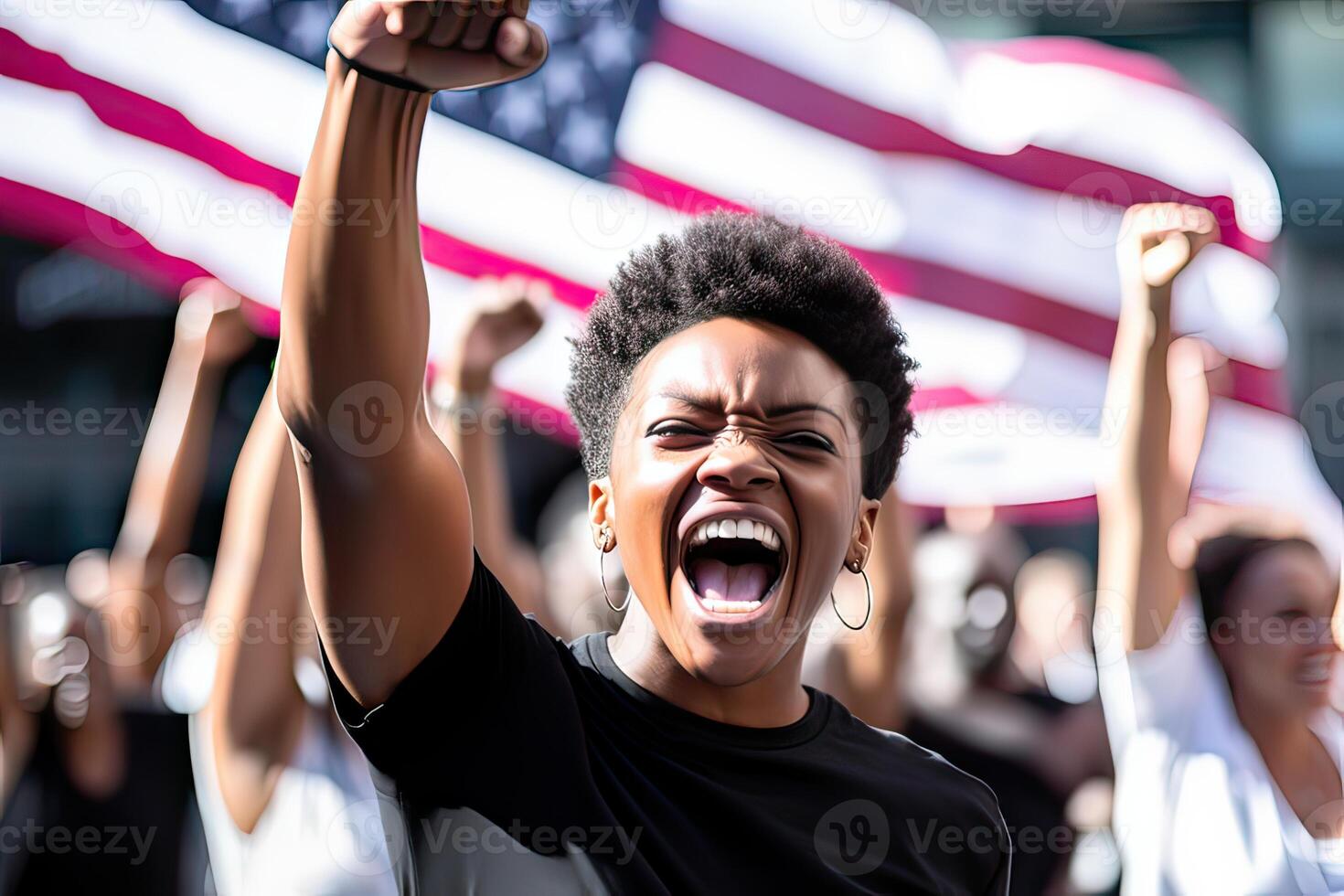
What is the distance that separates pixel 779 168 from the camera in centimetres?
339

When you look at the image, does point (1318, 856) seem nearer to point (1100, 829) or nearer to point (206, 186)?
point (1100, 829)

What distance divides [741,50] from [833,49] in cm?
27

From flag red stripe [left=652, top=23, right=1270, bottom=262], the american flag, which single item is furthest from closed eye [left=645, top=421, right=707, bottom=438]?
flag red stripe [left=652, top=23, right=1270, bottom=262]

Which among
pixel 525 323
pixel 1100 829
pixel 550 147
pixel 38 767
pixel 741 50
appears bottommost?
pixel 38 767

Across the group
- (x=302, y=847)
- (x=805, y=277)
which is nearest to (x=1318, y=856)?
(x=805, y=277)

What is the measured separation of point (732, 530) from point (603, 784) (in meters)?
0.31

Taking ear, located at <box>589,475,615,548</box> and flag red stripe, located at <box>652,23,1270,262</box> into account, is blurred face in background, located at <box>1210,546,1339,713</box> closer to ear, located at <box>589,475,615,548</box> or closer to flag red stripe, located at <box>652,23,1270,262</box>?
flag red stripe, located at <box>652,23,1270,262</box>

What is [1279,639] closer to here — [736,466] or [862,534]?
[862,534]

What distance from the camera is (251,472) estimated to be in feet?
7.58

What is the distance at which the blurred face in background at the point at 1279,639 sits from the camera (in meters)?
2.49

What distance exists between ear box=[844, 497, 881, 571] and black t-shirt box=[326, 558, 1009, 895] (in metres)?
0.22

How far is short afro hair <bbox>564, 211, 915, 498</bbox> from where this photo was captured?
1.39 meters

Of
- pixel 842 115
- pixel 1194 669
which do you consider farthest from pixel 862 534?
pixel 842 115

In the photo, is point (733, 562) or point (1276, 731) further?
point (1276, 731)
